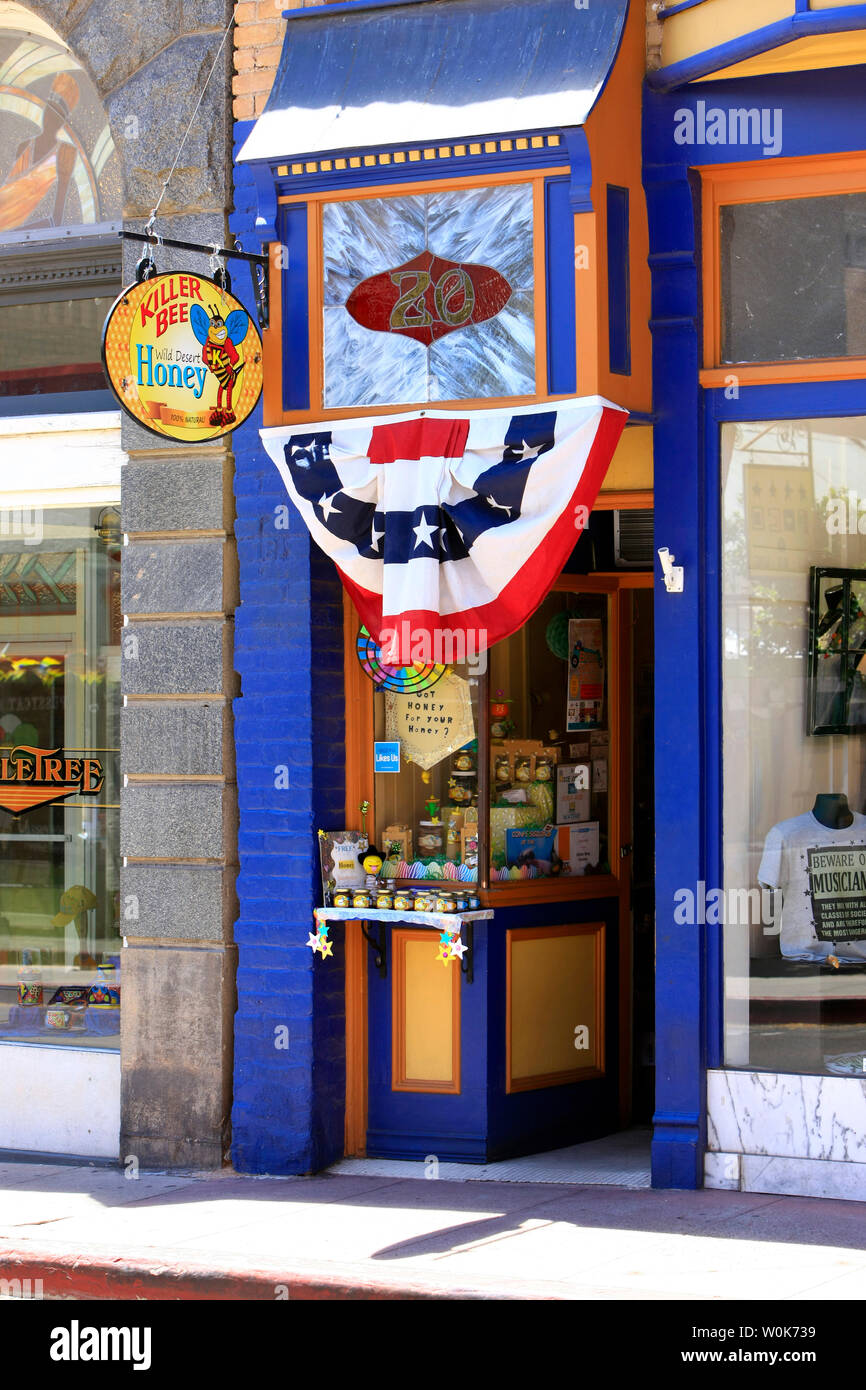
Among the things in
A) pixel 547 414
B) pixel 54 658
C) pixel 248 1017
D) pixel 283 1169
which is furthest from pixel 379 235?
Answer: pixel 283 1169

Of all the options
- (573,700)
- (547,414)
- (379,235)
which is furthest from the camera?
(573,700)

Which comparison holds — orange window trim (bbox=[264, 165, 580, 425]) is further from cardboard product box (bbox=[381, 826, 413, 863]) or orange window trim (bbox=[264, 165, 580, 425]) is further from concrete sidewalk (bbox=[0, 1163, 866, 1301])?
concrete sidewalk (bbox=[0, 1163, 866, 1301])

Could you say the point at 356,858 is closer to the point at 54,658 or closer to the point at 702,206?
the point at 54,658

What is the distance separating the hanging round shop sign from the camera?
283 inches

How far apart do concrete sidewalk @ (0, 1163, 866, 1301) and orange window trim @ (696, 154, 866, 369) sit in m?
3.47

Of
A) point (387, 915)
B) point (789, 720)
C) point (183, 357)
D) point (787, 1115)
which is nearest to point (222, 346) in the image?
point (183, 357)

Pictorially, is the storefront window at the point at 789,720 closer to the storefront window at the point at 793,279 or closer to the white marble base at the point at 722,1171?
the storefront window at the point at 793,279

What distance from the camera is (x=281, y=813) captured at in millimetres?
7922

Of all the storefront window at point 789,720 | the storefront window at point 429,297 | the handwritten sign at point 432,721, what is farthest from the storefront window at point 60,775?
the storefront window at point 789,720

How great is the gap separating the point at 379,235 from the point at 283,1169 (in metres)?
4.23

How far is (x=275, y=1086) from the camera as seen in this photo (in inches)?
308

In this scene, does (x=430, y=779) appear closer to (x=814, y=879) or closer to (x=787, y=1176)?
(x=814, y=879)

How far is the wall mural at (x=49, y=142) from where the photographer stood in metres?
8.66

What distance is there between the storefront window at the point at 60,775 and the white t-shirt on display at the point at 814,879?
3292 millimetres
